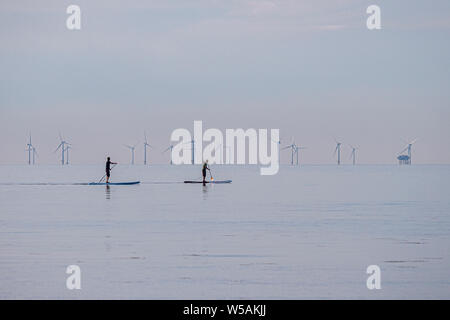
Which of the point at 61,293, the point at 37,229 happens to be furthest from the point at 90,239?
the point at 61,293

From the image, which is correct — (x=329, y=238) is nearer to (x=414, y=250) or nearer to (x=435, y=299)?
(x=414, y=250)

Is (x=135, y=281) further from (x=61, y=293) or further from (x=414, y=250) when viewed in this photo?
(x=414, y=250)

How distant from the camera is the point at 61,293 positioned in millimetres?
17375

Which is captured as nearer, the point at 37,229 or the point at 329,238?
the point at 329,238

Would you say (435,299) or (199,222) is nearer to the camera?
(435,299)
